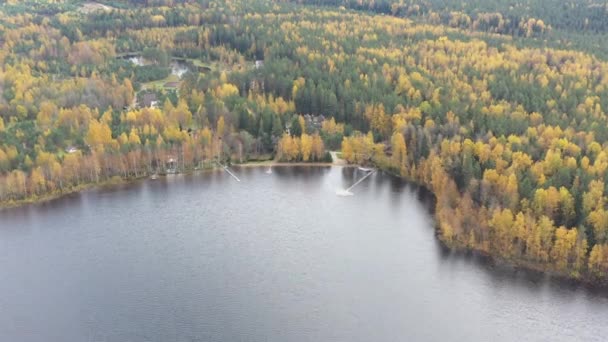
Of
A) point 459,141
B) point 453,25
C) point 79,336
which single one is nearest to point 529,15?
point 453,25

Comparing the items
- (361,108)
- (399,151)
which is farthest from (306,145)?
(361,108)

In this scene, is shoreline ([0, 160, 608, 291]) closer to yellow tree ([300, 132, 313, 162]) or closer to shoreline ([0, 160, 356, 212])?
Answer: shoreline ([0, 160, 356, 212])

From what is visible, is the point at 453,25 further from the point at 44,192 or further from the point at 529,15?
the point at 44,192

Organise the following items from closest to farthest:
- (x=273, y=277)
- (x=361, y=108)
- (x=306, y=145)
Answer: (x=273, y=277)
(x=306, y=145)
(x=361, y=108)

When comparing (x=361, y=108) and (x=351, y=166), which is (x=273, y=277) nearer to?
(x=351, y=166)

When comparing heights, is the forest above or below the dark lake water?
above

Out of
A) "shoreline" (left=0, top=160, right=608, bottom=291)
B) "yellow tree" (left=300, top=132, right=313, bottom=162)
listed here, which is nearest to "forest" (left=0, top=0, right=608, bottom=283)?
"yellow tree" (left=300, top=132, right=313, bottom=162)
